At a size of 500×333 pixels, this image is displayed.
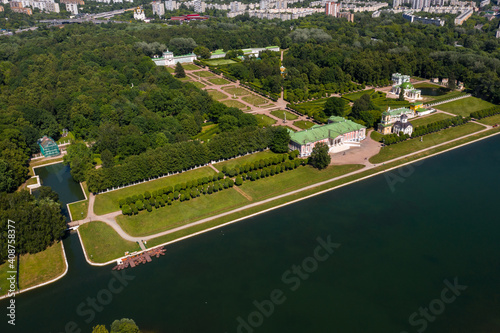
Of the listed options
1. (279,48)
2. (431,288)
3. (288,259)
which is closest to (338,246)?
(288,259)

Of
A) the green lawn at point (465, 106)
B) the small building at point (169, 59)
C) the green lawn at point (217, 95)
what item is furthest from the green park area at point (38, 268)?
the small building at point (169, 59)

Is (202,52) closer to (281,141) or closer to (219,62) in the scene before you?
(219,62)

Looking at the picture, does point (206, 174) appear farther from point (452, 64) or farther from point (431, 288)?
point (452, 64)

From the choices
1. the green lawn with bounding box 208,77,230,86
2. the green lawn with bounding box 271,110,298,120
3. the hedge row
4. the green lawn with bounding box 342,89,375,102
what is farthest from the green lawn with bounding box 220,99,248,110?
the hedge row

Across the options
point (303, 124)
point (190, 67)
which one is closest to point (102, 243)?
point (303, 124)

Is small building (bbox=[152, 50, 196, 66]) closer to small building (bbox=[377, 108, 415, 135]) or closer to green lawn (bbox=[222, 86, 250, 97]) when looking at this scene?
green lawn (bbox=[222, 86, 250, 97])
